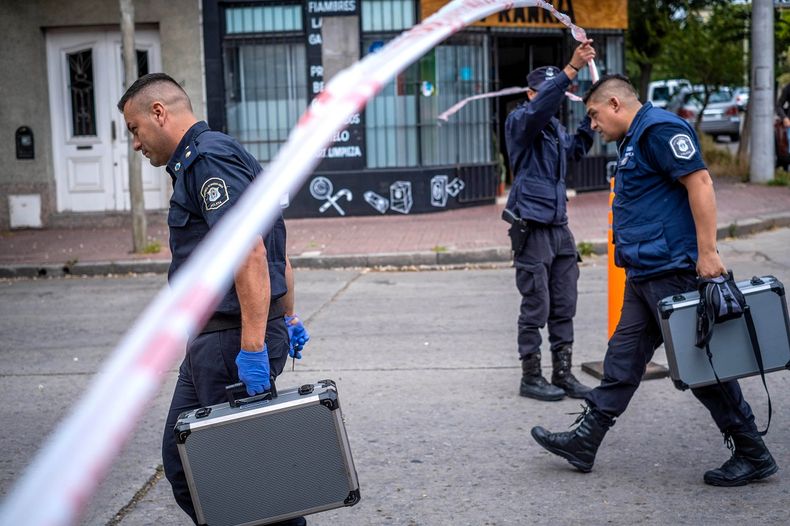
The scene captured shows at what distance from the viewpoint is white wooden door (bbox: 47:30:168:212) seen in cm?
1524

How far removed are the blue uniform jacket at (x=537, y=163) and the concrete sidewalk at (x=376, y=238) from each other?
583 centimetres

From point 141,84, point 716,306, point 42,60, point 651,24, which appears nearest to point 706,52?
point 651,24

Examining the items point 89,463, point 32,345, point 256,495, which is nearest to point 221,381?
point 256,495

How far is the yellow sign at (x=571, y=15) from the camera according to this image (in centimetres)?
1562

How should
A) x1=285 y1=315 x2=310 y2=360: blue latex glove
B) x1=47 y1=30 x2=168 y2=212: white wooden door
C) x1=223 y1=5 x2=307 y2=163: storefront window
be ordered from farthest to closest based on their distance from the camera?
x1=47 y1=30 x2=168 y2=212: white wooden door < x1=223 y1=5 x2=307 y2=163: storefront window < x1=285 y1=315 x2=310 y2=360: blue latex glove

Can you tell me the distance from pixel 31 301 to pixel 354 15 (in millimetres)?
6698

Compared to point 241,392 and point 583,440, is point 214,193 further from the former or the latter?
point 583,440

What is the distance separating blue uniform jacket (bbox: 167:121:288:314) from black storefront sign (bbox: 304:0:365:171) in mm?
11199

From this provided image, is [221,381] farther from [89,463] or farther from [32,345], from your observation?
[32,345]

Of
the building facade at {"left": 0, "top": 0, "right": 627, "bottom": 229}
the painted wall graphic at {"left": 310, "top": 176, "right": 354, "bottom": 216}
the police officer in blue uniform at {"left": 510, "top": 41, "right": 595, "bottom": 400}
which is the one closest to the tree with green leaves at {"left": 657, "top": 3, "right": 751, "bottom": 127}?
the building facade at {"left": 0, "top": 0, "right": 627, "bottom": 229}

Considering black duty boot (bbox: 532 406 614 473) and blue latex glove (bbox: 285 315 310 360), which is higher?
blue latex glove (bbox: 285 315 310 360)

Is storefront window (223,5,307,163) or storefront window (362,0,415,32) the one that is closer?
storefront window (362,0,415,32)

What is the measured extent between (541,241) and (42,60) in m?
11.5

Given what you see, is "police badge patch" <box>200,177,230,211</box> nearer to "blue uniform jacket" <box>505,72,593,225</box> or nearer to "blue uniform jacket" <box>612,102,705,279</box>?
"blue uniform jacket" <box>612,102,705,279</box>
